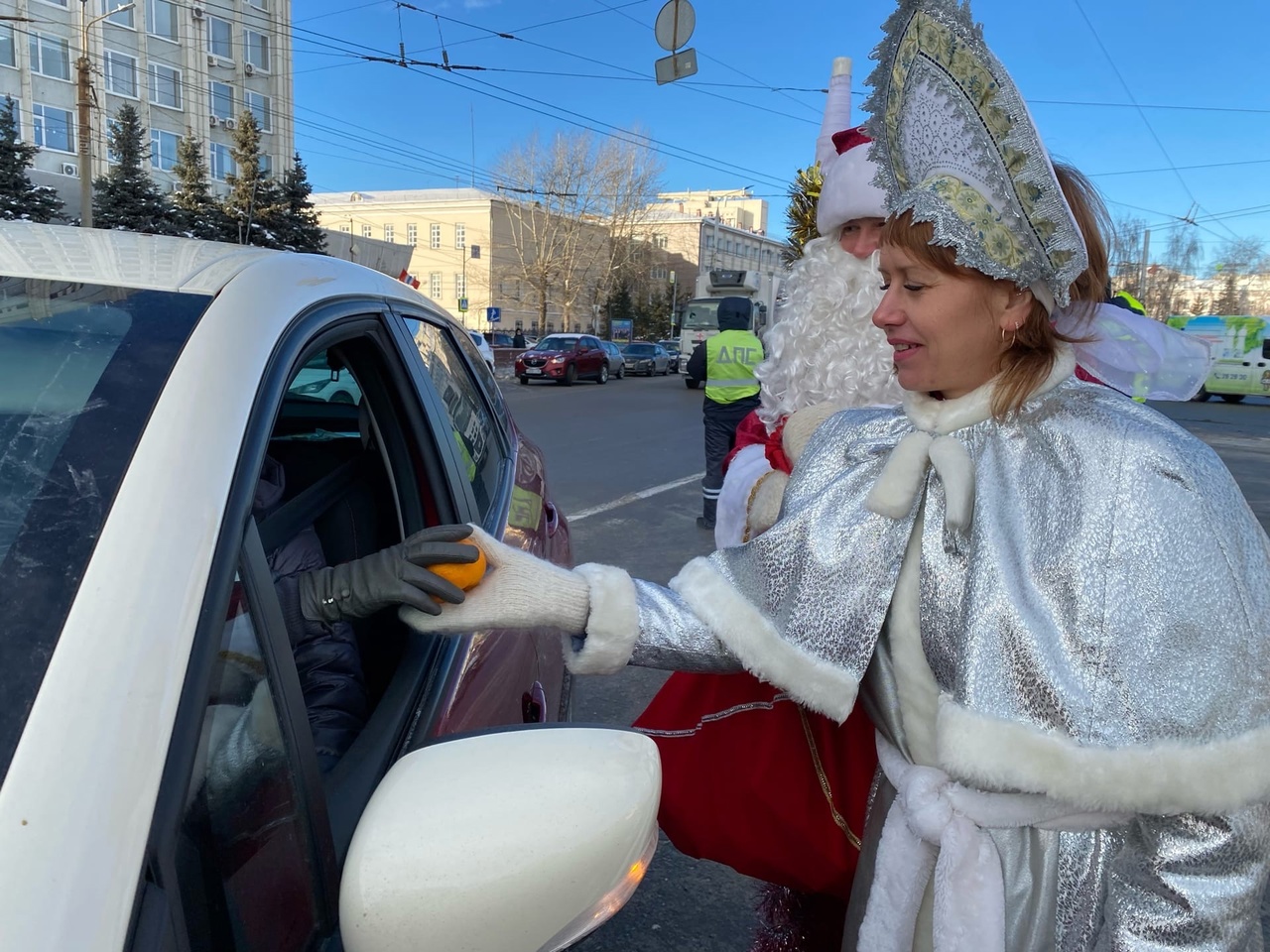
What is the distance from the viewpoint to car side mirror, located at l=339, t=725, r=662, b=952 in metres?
0.85

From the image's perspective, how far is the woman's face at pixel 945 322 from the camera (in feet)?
4.04

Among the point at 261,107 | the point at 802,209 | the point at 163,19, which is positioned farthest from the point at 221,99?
the point at 802,209

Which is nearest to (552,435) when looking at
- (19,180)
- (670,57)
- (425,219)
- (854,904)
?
(670,57)

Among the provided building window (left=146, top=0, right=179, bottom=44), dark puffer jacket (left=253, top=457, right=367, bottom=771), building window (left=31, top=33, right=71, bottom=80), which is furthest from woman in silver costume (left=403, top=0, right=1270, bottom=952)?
building window (left=146, top=0, right=179, bottom=44)

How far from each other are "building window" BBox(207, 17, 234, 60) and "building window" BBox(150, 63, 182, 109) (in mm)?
2230

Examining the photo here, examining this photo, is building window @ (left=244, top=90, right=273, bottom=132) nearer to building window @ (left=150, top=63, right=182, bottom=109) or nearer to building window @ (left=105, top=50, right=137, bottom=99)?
building window @ (left=150, top=63, right=182, bottom=109)

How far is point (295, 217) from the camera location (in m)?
28.8

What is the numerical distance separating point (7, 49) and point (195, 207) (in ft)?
50.3

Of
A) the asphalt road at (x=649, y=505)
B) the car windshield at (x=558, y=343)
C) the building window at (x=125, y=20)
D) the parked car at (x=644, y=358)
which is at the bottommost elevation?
the asphalt road at (x=649, y=505)

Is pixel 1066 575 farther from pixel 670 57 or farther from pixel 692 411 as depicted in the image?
pixel 692 411

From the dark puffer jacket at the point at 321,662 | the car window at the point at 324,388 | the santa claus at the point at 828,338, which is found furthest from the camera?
the car window at the point at 324,388

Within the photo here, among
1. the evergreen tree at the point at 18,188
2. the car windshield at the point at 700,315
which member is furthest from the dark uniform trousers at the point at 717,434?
the evergreen tree at the point at 18,188

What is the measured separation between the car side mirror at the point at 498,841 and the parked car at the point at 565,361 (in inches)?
932

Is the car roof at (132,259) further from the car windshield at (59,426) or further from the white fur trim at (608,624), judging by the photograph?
the white fur trim at (608,624)
